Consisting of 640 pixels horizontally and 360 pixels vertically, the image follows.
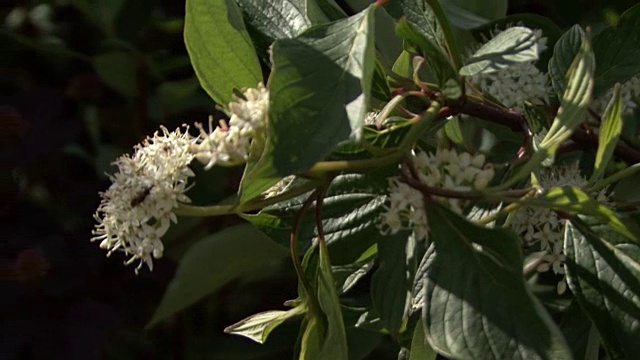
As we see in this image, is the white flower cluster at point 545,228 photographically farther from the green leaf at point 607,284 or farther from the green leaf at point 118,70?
the green leaf at point 118,70

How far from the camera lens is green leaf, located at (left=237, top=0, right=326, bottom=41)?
2.01ft

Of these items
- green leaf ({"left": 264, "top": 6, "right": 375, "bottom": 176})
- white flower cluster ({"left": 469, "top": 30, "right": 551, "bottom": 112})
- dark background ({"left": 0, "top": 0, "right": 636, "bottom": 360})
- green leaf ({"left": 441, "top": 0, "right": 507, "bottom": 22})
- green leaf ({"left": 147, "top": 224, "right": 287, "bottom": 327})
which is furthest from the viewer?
dark background ({"left": 0, "top": 0, "right": 636, "bottom": 360})

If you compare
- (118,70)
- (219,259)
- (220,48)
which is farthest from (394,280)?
(118,70)

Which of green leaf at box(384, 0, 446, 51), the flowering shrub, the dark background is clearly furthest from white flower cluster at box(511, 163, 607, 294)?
the dark background

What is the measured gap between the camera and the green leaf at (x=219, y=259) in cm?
93

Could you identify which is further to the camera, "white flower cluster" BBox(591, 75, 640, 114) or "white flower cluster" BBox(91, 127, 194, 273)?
"white flower cluster" BBox(591, 75, 640, 114)

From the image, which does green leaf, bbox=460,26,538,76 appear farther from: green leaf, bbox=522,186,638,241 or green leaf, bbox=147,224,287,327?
green leaf, bbox=147,224,287,327

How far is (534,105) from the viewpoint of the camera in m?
0.63

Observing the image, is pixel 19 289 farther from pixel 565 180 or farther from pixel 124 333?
pixel 565 180

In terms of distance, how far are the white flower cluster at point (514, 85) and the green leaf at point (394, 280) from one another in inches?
5.4

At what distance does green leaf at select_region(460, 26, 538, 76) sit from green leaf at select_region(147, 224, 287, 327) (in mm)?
401

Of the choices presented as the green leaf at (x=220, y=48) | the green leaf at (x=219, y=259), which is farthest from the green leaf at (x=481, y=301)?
the green leaf at (x=219, y=259)

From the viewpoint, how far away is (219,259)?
953 mm

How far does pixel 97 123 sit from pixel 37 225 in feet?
0.74
